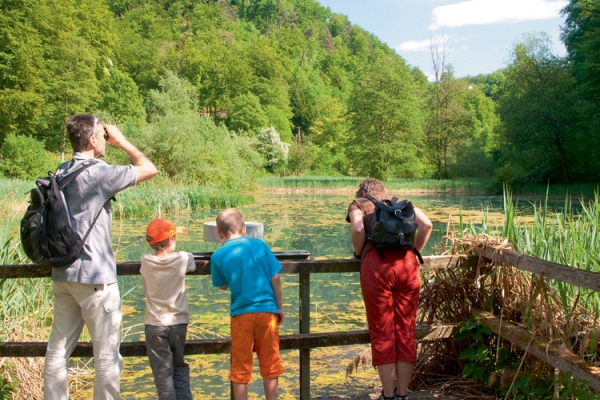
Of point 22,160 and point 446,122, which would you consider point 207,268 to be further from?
point 446,122

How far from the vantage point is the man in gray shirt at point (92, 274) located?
2.77 m

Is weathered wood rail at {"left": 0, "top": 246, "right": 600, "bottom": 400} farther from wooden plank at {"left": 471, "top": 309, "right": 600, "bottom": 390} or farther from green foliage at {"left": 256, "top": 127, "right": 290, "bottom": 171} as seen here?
green foliage at {"left": 256, "top": 127, "right": 290, "bottom": 171}

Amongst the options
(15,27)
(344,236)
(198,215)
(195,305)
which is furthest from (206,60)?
(195,305)

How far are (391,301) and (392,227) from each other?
429 millimetres

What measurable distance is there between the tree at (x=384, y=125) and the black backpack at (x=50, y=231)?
50.5 metres

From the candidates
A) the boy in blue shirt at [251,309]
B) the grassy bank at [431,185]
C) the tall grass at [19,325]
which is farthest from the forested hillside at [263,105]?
the boy in blue shirt at [251,309]

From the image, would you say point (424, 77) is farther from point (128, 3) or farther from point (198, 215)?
point (198, 215)

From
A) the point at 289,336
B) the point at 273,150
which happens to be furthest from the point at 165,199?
the point at 273,150

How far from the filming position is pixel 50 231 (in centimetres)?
270

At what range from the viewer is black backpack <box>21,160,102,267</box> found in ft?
8.77

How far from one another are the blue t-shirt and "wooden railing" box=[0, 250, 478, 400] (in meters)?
0.31

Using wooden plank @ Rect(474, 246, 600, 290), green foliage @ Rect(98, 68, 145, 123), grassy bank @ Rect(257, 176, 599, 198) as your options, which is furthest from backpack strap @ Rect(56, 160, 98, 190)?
green foliage @ Rect(98, 68, 145, 123)

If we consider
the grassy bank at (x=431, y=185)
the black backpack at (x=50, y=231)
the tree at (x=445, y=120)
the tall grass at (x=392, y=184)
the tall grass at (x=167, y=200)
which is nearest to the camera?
the black backpack at (x=50, y=231)

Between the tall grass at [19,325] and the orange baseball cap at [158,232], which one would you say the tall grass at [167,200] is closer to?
the tall grass at [19,325]
